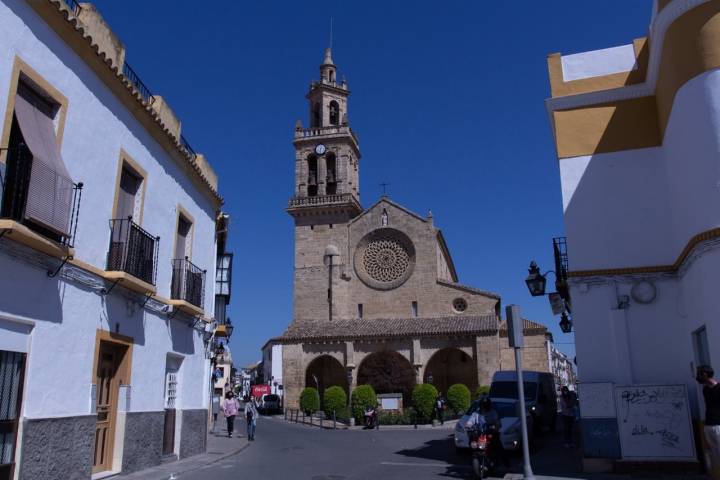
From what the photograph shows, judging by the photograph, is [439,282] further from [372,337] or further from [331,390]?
[331,390]

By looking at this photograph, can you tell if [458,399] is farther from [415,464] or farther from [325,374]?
[415,464]

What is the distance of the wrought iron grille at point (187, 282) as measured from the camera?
12547 mm

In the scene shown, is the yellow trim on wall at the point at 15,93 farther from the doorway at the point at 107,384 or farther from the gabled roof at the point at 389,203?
the gabled roof at the point at 389,203

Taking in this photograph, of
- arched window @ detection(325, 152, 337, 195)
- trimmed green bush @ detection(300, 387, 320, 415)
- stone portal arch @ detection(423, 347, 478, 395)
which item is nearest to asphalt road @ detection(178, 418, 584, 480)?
trimmed green bush @ detection(300, 387, 320, 415)

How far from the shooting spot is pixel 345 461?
43.5 ft

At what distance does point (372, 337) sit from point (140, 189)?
26865 mm

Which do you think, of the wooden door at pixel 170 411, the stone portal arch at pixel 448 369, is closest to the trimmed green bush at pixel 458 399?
the stone portal arch at pixel 448 369

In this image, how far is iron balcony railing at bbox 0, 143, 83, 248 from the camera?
7039 mm

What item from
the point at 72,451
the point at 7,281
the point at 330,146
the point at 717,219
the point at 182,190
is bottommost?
the point at 72,451

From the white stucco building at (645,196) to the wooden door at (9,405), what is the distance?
8734mm

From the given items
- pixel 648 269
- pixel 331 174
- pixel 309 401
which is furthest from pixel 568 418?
pixel 331 174

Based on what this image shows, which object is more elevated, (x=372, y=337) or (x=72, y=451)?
(x=372, y=337)

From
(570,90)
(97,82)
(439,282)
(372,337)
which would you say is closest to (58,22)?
(97,82)

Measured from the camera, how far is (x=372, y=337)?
36.7 meters
